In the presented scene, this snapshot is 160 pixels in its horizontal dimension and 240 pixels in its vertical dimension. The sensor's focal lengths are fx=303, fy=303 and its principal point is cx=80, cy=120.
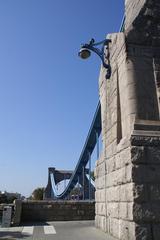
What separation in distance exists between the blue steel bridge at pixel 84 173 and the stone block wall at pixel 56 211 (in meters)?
6.37

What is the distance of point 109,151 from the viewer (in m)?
6.75

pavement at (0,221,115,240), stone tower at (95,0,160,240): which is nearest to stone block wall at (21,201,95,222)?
pavement at (0,221,115,240)

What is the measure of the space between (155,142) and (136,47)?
6.76 feet

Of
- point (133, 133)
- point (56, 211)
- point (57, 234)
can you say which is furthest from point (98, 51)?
point (56, 211)

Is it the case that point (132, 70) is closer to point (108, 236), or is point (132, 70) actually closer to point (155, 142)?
point (155, 142)

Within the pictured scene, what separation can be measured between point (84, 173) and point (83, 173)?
90.7 inches

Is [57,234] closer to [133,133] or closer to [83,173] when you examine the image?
[133,133]

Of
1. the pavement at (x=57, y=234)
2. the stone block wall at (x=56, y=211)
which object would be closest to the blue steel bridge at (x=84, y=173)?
the stone block wall at (x=56, y=211)

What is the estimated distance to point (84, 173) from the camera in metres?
33.1

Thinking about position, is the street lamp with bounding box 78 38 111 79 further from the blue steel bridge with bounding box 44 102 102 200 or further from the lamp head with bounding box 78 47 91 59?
the blue steel bridge with bounding box 44 102 102 200

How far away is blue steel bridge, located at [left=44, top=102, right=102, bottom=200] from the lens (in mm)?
25169

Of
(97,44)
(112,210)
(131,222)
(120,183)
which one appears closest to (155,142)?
(120,183)

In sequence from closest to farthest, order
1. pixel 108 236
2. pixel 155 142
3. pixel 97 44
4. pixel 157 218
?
pixel 157 218 → pixel 155 142 → pixel 108 236 → pixel 97 44

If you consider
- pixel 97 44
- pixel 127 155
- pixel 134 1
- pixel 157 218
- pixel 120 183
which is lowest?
pixel 157 218
